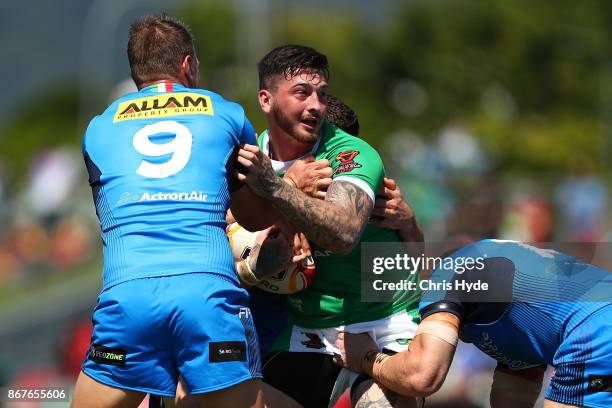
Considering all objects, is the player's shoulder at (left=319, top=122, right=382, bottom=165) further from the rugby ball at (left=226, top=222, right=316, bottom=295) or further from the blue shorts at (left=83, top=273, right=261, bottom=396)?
the blue shorts at (left=83, top=273, right=261, bottom=396)

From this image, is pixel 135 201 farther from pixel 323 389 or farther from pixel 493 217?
pixel 493 217

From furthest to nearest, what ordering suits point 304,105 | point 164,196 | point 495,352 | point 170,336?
point 304,105 < point 495,352 < point 164,196 < point 170,336

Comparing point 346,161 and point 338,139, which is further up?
point 338,139

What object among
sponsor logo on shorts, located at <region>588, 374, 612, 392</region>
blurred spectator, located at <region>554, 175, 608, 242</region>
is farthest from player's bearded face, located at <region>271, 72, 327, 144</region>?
blurred spectator, located at <region>554, 175, 608, 242</region>

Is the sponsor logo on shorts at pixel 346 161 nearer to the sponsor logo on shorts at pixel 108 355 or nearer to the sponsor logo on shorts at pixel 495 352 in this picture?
the sponsor logo on shorts at pixel 495 352

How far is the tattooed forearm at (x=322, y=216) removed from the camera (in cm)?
493

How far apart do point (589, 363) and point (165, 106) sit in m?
2.54

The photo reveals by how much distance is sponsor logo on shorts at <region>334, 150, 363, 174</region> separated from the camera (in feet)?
17.6

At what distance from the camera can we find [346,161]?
5.43 metres

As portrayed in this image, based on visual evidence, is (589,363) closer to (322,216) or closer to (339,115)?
(322,216)

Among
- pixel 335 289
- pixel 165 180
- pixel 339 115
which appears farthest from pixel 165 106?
pixel 339 115

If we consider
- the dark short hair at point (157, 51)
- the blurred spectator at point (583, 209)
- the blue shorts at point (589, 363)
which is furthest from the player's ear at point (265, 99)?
the blurred spectator at point (583, 209)

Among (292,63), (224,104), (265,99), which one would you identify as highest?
(292,63)

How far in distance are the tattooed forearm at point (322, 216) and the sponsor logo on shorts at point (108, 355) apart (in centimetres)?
105
